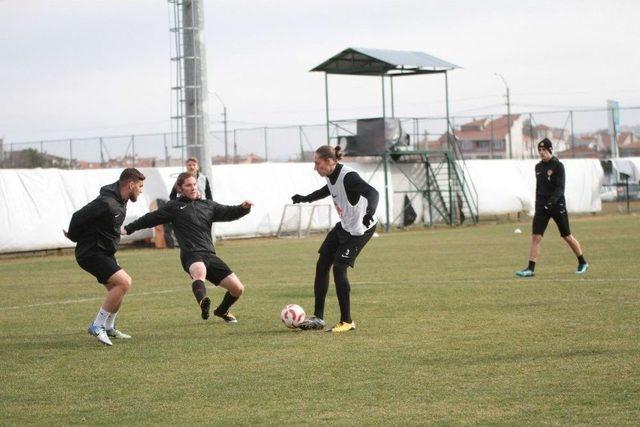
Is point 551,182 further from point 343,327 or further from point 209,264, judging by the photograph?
point 209,264

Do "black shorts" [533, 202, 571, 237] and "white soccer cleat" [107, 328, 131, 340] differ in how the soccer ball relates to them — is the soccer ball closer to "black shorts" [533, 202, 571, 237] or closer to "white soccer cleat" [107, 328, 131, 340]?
"white soccer cleat" [107, 328, 131, 340]

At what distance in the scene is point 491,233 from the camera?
110 feet

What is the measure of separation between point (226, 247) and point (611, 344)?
20.9 meters

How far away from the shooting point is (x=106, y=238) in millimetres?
11414

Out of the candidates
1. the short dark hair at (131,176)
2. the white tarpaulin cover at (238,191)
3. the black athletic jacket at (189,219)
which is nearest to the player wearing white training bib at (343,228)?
the black athletic jacket at (189,219)

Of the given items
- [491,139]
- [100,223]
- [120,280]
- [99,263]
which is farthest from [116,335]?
[491,139]

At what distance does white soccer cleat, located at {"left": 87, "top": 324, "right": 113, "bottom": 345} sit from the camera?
441 inches

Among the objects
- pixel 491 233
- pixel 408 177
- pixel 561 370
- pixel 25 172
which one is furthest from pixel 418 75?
pixel 561 370

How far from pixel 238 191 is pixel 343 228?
75.7 ft

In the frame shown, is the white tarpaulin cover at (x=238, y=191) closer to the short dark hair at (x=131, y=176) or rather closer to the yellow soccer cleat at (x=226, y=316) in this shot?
the yellow soccer cleat at (x=226, y=316)

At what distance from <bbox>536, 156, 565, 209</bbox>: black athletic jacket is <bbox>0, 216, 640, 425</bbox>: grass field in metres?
1.22

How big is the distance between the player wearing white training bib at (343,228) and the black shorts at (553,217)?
6074mm

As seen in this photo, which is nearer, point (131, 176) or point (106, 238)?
point (131, 176)

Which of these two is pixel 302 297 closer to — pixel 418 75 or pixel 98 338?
pixel 98 338
